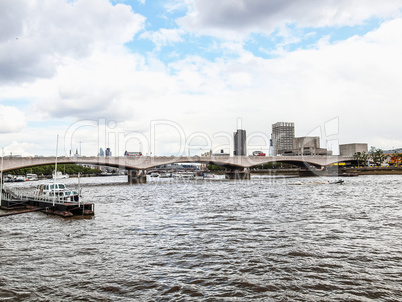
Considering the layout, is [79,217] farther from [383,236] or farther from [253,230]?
[383,236]

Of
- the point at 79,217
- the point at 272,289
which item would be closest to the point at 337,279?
the point at 272,289

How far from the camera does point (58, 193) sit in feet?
112

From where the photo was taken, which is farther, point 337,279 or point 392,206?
point 392,206

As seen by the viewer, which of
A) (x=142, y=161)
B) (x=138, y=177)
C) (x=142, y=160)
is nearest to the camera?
(x=142, y=160)

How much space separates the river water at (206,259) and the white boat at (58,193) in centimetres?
666

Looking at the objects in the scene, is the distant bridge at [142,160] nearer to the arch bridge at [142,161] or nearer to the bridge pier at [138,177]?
the arch bridge at [142,161]

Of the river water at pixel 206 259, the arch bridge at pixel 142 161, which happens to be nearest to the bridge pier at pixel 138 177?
the arch bridge at pixel 142 161

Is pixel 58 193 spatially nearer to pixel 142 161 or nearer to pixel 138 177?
pixel 142 161

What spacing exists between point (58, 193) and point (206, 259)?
2447 cm

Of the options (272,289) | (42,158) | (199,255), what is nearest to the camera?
(272,289)

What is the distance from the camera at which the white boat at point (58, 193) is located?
33.3 metres

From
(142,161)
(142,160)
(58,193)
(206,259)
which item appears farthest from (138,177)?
(206,259)

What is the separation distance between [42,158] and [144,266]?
79619mm

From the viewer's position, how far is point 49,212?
32.3 m
